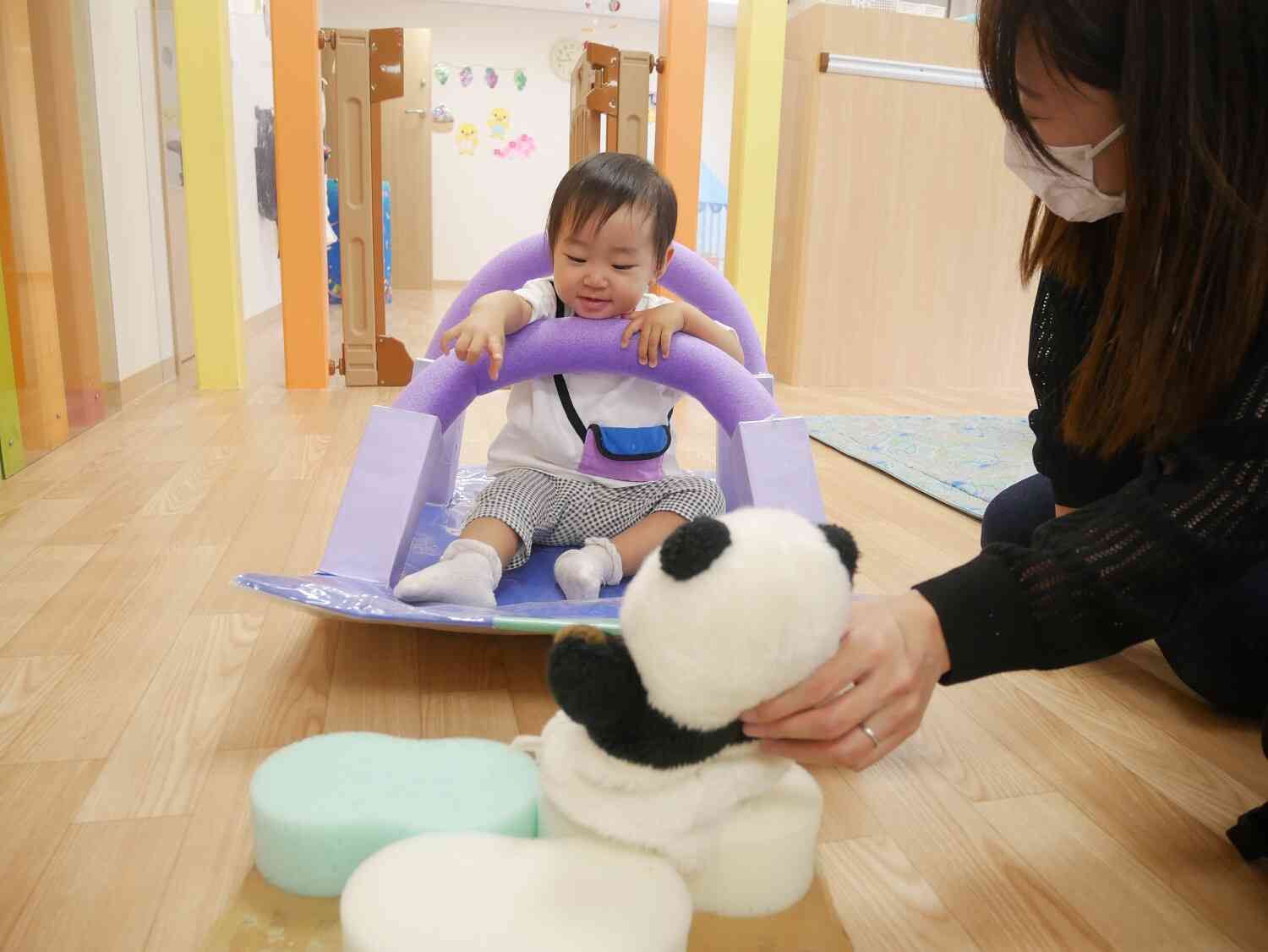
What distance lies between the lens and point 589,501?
1.15 m

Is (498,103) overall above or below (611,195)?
above

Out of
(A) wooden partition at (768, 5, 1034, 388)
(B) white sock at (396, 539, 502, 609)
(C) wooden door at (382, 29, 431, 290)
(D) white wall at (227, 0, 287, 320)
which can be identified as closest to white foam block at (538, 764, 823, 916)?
(B) white sock at (396, 539, 502, 609)

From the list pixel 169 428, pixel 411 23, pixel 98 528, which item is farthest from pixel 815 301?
pixel 411 23

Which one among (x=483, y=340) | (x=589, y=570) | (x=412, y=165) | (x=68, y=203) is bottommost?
(x=589, y=570)

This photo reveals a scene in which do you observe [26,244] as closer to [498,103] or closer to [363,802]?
[363,802]

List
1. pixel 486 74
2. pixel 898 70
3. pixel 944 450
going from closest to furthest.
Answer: pixel 944 450, pixel 898 70, pixel 486 74

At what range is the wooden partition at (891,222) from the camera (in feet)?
8.76

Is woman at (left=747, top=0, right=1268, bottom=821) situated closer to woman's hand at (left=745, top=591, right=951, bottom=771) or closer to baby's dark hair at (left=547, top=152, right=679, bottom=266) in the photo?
woman's hand at (left=745, top=591, right=951, bottom=771)

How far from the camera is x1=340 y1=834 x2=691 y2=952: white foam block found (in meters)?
0.43

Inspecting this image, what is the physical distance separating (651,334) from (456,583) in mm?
346

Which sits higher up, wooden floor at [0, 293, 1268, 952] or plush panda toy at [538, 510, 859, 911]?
plush panda toy at [538, 510, 859, 911]

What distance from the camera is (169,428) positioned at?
1.91 metres

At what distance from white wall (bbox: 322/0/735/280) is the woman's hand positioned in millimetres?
5905

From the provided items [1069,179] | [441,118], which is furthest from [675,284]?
[441,118]
